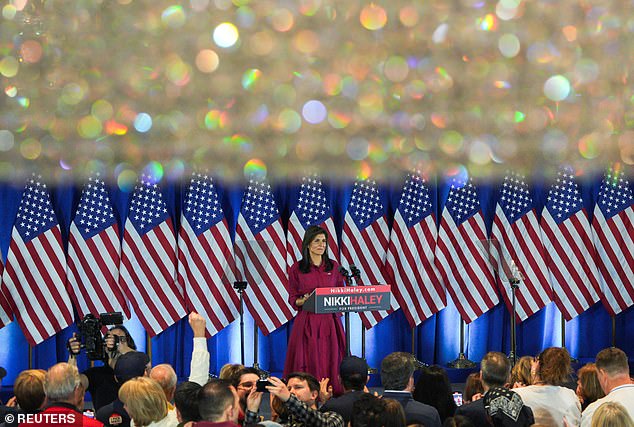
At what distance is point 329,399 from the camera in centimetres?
473

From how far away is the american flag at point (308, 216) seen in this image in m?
8.93

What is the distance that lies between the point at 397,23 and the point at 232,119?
168 centimetres

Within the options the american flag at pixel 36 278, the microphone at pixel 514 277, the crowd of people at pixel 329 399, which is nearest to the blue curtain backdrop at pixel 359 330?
the american flag at pixel 36 278

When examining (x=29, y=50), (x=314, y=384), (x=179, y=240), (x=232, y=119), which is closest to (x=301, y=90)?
(x=232, y=119)

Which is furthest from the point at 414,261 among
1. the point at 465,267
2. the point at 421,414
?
the point at 421,414

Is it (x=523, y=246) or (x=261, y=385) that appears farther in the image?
(x=523, y=246)

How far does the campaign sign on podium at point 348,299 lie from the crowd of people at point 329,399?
1.16 m

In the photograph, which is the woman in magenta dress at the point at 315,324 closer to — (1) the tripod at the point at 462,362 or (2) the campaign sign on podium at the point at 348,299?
(2) the campaign sign on podium at the point at 348,299

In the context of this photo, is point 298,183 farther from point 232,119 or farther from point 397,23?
point 397,23

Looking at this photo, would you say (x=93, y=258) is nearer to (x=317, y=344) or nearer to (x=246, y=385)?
(x=317, y=344)

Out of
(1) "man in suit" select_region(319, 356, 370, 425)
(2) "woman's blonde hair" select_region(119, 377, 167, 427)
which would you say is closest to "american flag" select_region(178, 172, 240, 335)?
(1) "man in suit" select_region(319, 356, 370, 425)

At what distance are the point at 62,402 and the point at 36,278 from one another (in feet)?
14.6

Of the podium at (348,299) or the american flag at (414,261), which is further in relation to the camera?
the american flag at (414,261)

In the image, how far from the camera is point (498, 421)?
14.5ft
